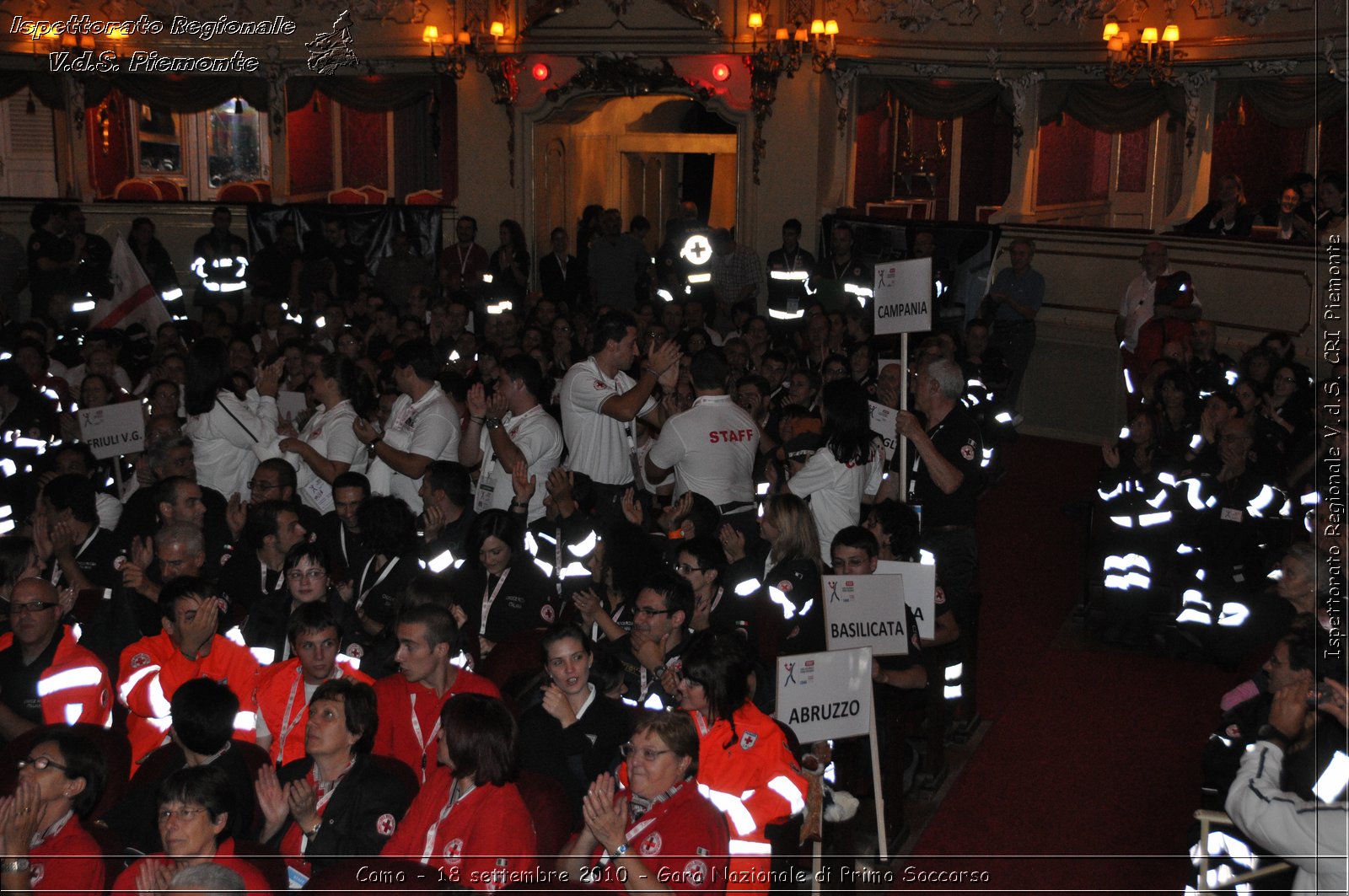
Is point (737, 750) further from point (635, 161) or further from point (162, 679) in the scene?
point (635, 161)

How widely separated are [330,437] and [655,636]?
9.27 ft

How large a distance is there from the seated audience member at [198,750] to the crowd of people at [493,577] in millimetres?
14

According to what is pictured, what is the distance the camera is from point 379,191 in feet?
67.5

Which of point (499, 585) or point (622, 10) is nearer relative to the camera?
point (499, 585)

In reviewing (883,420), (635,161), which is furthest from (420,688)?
(635,161)

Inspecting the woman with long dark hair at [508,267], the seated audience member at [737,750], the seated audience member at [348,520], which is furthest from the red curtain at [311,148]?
the seated audience member at [737,750]

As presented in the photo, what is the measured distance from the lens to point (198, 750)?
457 cm

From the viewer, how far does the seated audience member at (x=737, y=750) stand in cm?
454

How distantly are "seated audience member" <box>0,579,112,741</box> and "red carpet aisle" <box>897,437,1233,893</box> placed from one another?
3403mm

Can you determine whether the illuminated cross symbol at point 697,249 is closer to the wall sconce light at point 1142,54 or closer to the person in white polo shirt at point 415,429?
Answer: the wall sconce light at point 1142,54

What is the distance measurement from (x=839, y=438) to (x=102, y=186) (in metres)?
15.0

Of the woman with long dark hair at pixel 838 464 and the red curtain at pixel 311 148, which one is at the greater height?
the red curtain at pixel 311 148

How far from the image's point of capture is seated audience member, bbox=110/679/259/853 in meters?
4.54

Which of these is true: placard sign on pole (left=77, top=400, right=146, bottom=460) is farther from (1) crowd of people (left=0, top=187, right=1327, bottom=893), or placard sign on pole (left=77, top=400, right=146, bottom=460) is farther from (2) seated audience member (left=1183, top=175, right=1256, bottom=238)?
(2) seated audience member (left=1183, top=175, right=1256, bottom=238)
